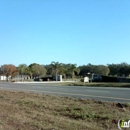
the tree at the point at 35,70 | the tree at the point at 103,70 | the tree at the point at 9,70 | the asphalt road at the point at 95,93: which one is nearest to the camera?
the asphalt road at the point at 95,93

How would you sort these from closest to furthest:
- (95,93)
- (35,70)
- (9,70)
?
(95,93)
(9,70)
(35,70)

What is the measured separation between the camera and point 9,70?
102 m

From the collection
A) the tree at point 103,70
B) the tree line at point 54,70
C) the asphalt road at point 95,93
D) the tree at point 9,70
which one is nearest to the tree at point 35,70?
the tree line at point 54,70

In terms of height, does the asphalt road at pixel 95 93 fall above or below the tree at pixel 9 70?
below

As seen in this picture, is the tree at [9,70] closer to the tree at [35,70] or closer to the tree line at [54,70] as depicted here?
the tree line at [54,70]

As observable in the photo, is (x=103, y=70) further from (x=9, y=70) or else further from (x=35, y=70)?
(x=9, y=70)

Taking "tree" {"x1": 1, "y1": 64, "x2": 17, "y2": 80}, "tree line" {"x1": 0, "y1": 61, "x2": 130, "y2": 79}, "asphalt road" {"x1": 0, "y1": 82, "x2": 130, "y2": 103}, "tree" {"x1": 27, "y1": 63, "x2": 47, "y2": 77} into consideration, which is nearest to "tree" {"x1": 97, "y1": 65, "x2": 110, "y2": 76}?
"tree line" {"x1": 0, "y1": 61, "x2": 130, "y2": 79}

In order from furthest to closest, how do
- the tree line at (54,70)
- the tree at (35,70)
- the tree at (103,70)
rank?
1. the tree at (103,70)
2. the tree at (35,70)
3. the tree line at (54,70)

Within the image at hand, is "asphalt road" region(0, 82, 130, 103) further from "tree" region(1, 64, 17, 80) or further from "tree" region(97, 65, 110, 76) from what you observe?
"tree" region(97, 65, 110, 76)

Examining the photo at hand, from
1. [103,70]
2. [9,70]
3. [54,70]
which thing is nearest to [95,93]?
[54,70]

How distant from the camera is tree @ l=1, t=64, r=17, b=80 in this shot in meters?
102

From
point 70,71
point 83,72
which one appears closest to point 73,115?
point 70,71

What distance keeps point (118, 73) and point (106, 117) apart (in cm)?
11885

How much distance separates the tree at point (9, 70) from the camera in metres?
102
